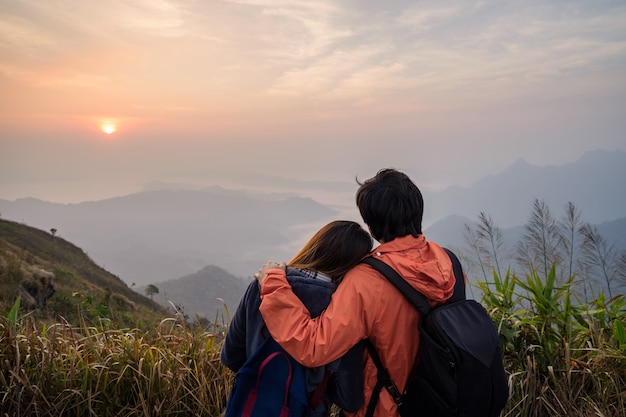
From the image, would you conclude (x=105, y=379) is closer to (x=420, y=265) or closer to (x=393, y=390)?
(x=393, y=390)

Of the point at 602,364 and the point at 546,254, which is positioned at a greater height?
the point at 546,254

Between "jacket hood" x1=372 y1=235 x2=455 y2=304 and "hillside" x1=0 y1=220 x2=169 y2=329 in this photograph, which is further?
"hillside" x1=0 y1=220 x2=169 y2=329

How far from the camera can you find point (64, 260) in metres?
29.2

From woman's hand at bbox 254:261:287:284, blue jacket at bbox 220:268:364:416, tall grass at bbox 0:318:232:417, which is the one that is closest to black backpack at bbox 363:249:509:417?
blue jacket at bbox 220:268:364:416

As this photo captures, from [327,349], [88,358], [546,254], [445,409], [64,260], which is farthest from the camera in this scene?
[64,260]

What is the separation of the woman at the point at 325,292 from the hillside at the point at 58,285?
7.58 feet

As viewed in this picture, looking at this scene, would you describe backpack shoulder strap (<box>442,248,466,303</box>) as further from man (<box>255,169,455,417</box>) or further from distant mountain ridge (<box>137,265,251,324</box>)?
distant mountain ridge (<box>137,265,251,324</box>)

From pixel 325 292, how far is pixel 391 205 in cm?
48

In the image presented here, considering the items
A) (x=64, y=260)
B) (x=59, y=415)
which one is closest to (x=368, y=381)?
(x=59, y=415)

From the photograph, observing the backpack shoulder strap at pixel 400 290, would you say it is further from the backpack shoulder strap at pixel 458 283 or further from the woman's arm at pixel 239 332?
the woman's arm at pixel 239 332

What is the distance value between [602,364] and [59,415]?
3542 millimetres

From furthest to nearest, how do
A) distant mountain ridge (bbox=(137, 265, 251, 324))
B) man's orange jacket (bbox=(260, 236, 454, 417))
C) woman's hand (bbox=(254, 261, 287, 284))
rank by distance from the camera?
1. distant mountain ridge (bbox=(137, 265, 251, 324))
2. woman's hand (bbox=(254, 261, 287, 284))
3. man's orange jacket (bbox=(260, 236, 454, 417))

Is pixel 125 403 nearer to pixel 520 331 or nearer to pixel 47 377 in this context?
pixel 47 377

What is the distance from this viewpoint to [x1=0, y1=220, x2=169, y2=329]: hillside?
11245 millimetres
